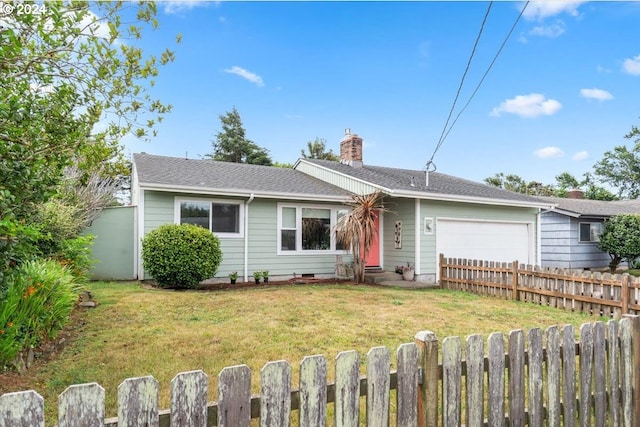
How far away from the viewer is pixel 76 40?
10.8 ft

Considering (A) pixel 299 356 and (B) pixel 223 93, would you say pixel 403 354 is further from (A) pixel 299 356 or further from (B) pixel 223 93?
(B) pixel 223 93

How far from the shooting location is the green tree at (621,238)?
15.1m

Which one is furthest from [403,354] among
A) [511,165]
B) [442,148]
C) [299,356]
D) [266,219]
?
[511,165]

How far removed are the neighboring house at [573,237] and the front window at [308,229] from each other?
973 centimetres

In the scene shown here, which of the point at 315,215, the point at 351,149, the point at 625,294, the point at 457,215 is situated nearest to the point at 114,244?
Answer: the point at 315,215

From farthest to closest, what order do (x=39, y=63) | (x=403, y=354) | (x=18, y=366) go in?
(x=18, y=366)
(x=39, y=63)
(x=403, y=354)

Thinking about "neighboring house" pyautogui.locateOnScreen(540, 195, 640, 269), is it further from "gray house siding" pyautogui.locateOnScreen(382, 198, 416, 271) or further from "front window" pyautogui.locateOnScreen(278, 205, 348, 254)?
"front window" pyautogui.locateOnScreen(278, 205, 348, 254)

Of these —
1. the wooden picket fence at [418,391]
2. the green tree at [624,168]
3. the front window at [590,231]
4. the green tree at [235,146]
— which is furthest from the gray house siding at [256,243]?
the green tree at [624,168]

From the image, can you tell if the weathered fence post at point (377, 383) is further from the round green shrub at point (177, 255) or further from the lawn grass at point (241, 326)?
the round green shrub at point (177, 255)

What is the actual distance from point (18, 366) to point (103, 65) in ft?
9.43

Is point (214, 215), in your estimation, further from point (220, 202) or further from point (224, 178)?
point (224, 178)

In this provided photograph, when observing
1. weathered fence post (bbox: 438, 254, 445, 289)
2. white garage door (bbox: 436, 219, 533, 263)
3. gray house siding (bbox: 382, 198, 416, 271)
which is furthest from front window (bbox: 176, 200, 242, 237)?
white garage door (bbox: 436, 219, 533, 263)

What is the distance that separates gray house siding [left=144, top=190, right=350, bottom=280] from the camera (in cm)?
998

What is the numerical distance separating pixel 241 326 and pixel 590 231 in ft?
→ 56.0
